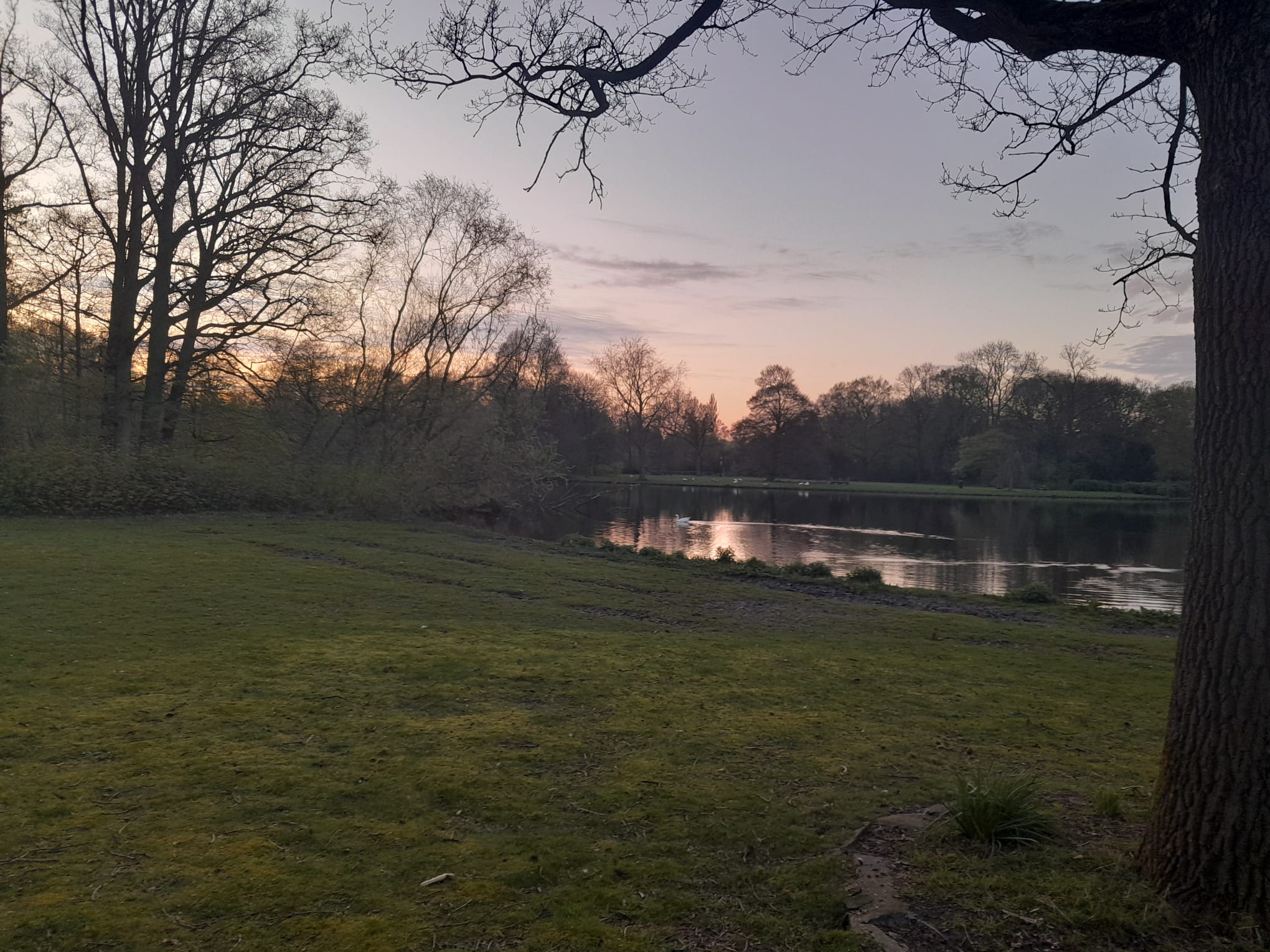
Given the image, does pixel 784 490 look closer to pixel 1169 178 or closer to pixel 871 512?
pixel 871 512

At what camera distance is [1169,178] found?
4559mm

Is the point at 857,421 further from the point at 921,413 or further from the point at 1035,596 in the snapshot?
the point at 1035,596

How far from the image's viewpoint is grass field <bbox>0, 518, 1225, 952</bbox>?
2789 millimetres

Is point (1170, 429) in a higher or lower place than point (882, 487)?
higher

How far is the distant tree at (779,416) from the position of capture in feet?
258

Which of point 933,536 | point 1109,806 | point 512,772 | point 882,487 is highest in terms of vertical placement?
point 882,487

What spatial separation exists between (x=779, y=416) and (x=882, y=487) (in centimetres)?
1235

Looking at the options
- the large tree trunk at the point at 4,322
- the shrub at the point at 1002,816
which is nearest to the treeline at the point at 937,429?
the large tree trunk at the point at 4,322

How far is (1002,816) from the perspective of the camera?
3285 millimetres

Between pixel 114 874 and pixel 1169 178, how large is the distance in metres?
5.99

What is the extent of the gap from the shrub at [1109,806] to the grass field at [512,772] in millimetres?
106

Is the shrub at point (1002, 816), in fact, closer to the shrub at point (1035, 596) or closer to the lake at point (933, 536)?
the shrub at point (1035, 596)

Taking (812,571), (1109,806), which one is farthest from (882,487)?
(1109,806)

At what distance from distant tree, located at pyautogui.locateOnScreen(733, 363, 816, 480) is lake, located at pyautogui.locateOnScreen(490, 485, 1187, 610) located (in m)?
22.5
